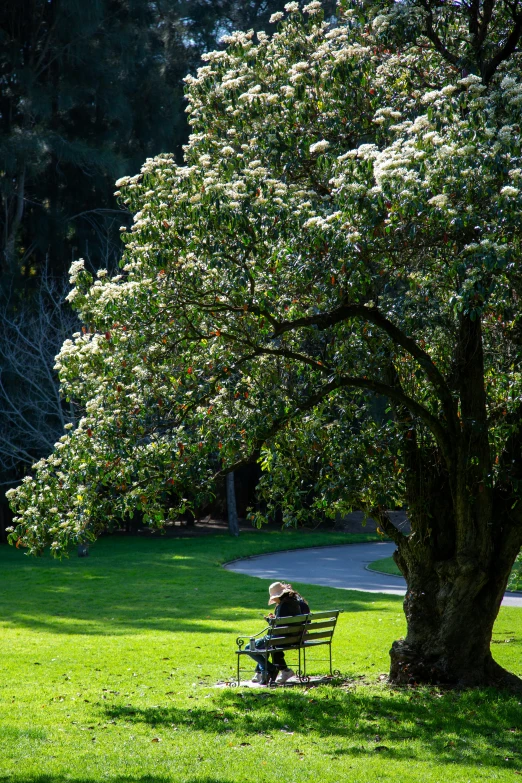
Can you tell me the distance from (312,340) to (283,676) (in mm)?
4427

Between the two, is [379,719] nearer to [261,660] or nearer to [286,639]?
[286,639]

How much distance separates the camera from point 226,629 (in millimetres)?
15617

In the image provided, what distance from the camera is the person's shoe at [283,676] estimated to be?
11.1 m

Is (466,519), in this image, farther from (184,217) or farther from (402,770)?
(184,217)

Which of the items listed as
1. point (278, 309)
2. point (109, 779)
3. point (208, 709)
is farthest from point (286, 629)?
point (109, 779)

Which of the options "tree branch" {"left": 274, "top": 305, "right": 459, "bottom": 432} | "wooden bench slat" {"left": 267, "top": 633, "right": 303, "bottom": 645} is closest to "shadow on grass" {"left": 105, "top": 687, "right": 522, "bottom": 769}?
"wooden bench slat" {"left": 267, "top": 633, "right": 303, "bottom": 645}

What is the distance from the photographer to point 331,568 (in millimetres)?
25797

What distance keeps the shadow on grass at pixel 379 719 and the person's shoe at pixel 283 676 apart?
0.80 meters

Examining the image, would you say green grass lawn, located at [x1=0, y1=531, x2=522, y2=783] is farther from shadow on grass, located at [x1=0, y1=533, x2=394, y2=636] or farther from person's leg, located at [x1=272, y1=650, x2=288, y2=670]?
person's leg, located at [x1=272, y1=650, x2=288, y2=670]

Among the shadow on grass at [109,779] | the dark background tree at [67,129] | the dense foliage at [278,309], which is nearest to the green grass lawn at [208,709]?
the shadow on grass at [109,779]

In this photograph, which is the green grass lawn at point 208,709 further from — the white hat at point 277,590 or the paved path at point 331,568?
the paved path at point 331,568

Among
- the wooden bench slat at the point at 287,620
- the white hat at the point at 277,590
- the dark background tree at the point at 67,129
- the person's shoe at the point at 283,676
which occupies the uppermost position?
the dark background tree at the point at 67,129

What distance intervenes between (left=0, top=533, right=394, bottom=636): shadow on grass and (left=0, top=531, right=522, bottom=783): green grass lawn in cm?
11

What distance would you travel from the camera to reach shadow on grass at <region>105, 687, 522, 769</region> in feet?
24.6
